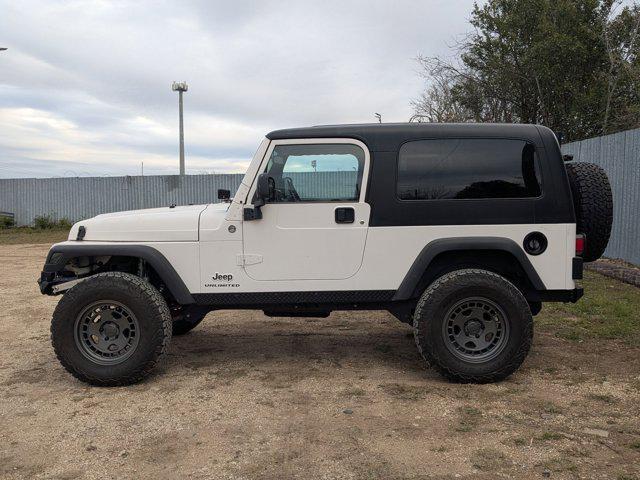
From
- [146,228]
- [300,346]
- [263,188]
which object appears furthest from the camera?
[300,346]

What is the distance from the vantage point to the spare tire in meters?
4.36

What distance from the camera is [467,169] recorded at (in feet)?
14.3

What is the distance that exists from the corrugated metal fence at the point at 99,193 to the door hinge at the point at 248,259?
55.5 feet

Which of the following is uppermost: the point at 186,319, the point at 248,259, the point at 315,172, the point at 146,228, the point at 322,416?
the point at 315,172

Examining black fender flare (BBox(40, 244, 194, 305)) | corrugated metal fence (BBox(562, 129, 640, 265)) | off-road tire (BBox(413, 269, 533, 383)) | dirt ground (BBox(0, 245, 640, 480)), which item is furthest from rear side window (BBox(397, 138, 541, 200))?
corrugated metal fence (BBox(562, 129, 640, 265))

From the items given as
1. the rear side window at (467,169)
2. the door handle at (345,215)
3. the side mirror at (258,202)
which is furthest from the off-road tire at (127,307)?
the rear side window at (467,169)

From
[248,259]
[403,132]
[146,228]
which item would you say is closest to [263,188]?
[248,259]

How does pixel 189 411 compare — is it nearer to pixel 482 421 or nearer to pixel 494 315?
pixel 482 421

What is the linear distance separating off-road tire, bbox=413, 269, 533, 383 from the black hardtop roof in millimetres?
1156

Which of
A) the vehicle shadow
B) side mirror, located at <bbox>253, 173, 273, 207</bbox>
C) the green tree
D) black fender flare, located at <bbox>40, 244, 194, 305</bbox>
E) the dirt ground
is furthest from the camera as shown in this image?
the green tree

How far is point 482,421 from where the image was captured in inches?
142

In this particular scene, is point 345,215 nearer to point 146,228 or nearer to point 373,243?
point 373,243

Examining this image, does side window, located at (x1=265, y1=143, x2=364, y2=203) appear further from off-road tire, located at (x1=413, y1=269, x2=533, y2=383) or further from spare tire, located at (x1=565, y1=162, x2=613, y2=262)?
spare tire, located at (x1=565, y1=162, x2=613, y2=262)

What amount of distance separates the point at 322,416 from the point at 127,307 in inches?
71.0
